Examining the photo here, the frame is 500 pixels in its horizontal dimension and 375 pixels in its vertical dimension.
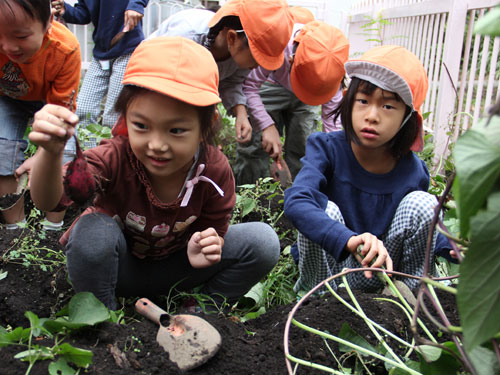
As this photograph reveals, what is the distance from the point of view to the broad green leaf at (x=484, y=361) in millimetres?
917

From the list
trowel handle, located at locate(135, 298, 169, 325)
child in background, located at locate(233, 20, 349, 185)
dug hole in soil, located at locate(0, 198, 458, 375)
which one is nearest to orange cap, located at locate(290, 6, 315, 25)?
child in background, located at locate(233, 20, 349, 185)

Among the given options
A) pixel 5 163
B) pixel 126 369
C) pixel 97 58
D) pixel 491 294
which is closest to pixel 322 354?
pixel 126 369

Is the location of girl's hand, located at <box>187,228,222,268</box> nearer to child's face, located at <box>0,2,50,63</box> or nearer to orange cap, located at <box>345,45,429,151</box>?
orange cap, located at <box>345,45,429,151</box>

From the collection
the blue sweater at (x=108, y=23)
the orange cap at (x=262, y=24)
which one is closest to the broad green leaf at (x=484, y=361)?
the orange cap at (x=262, y=24)

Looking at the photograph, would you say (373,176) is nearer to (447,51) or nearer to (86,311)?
(86,311)

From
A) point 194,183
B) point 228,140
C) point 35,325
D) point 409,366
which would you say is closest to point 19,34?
point 194,183

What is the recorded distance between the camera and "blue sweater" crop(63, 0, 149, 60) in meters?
3.70

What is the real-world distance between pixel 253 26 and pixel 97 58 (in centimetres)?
152

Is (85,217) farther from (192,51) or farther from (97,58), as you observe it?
(97,58)

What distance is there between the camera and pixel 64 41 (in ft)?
8.05

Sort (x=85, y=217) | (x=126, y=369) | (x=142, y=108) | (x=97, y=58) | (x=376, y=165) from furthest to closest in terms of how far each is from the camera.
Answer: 1. (x=97, y=58)
2. (x=376, y=165)
3. (x=85, y=217)
4. (x=142, y=108)
5. (x=126, y=369)

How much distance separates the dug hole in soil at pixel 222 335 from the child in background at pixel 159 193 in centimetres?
22

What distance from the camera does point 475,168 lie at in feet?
2.25

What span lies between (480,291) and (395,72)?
1393mm
